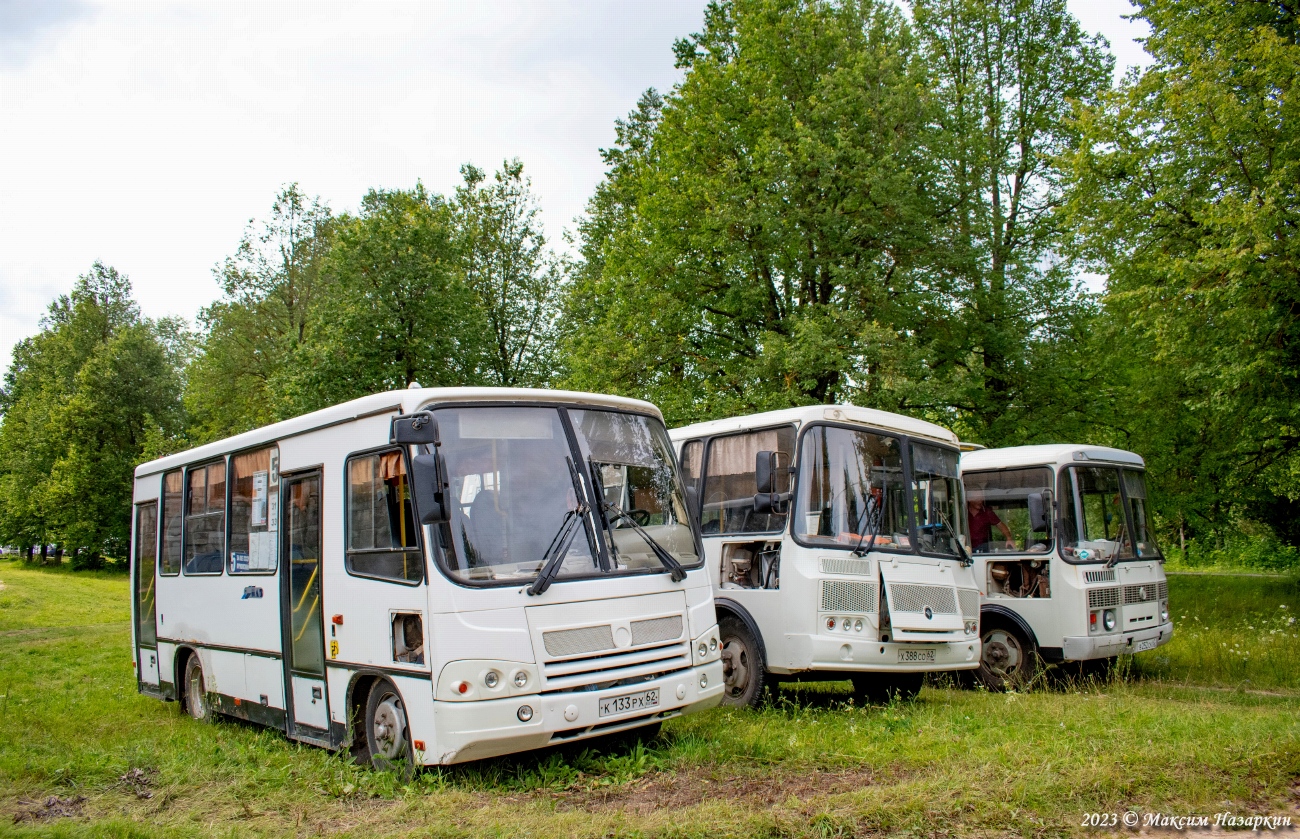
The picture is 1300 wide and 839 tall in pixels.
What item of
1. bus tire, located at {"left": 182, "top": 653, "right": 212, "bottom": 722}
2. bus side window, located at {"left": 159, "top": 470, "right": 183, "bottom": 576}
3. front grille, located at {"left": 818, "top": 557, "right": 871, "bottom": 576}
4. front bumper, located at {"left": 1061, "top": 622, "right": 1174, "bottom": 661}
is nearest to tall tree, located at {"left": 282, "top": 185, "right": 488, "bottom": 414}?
bus side window, located at {"left": 159, "top": 470, "right": 183, "bottom": 576}

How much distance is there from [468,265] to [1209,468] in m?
26.1

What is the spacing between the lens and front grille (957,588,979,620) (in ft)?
32.5

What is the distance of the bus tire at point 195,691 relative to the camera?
10234 millimetres

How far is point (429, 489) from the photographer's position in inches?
251

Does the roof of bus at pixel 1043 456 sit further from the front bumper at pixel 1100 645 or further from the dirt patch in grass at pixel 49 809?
the dirt patch in grass at pixel 49 809

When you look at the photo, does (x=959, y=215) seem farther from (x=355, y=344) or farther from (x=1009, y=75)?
(x=355, y=344)

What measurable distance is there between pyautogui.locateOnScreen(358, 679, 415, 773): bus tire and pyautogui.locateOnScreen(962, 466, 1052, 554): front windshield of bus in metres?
7.71

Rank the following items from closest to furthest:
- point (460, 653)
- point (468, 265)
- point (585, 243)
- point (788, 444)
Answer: point (460, 653) < point (788, 444) < point (585, 243) < point (468, 265)

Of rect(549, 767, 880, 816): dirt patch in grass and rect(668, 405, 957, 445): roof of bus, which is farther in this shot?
rect(668, 405, 957, 445): roof of bus

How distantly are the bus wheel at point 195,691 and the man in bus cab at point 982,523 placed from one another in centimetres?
921

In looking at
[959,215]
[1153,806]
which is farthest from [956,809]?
[959,215]

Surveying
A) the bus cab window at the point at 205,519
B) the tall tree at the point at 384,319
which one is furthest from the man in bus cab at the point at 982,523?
the tall tree at the point at 384,319

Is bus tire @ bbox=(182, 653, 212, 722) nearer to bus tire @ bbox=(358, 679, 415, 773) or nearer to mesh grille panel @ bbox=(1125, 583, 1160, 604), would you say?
bus tire @ bbox=(358, 679, 415, 773)

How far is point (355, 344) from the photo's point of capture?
29.1 metres
